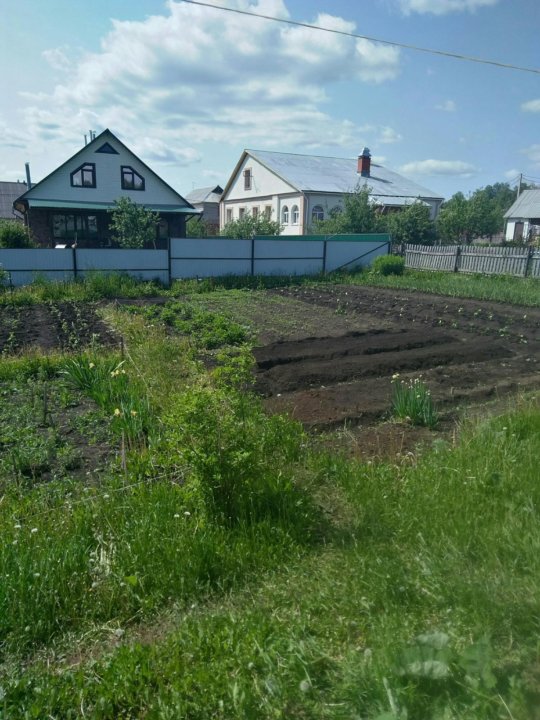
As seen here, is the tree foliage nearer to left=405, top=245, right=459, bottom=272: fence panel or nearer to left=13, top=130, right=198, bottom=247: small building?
left=405, top=245, right=459, bottom=272: fence panel

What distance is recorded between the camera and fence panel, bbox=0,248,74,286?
52.1 ft

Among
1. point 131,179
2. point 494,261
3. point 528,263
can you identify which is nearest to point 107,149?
point 131,179

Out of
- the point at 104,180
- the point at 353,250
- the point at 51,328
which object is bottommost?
the point at 51,328

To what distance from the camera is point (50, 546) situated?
294 centimetres

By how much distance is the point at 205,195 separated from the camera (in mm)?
54125

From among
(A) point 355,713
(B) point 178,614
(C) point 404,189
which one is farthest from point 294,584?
(C) point 404,189

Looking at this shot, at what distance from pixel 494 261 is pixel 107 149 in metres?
22.0

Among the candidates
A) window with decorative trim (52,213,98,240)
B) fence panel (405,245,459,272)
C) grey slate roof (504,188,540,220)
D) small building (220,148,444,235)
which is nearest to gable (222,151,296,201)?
small building (220,148,444,235)

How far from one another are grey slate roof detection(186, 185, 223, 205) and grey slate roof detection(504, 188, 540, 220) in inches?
1055

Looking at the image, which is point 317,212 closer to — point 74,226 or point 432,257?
point 432,257

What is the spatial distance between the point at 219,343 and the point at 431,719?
764cm

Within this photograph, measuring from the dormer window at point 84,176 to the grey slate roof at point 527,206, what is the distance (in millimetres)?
33249

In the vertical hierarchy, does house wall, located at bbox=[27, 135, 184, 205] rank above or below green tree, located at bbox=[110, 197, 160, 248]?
above

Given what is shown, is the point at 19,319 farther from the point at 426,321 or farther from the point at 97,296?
the point at 426,321
